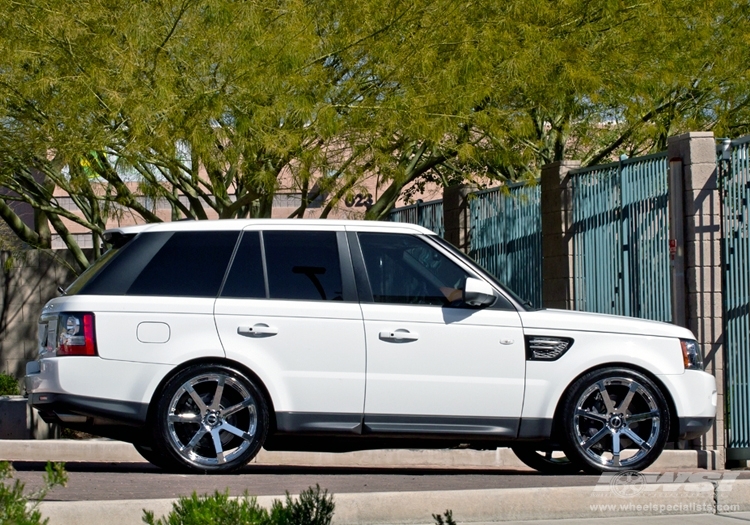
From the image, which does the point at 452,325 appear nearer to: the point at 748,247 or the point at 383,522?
the point at 383,522

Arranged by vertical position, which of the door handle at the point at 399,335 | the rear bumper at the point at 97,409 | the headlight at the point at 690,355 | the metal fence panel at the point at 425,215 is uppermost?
the metal fence panel at the point at 425,215

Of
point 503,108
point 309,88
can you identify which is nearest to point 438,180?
point 503,108

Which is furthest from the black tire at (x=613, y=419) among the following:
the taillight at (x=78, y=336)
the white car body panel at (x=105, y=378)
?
the taillight at (x=78, y=336)

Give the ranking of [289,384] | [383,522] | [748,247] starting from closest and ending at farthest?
1. [383,522]
2. [289,384]
3. [748,247]

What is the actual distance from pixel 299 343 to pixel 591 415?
7.15 ft

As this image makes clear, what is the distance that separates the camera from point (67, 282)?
1770cm

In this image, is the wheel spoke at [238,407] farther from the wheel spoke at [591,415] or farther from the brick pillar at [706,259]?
the brick pillar at [706,259]

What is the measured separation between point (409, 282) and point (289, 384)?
3.83ft

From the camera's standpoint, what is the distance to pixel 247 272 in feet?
27.3

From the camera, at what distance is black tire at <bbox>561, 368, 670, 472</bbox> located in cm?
830

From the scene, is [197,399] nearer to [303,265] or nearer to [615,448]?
[303,265]

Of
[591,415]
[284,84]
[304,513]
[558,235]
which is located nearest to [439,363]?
[591,415]

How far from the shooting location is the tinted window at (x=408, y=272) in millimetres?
8375

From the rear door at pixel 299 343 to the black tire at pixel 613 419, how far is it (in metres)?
1.58
